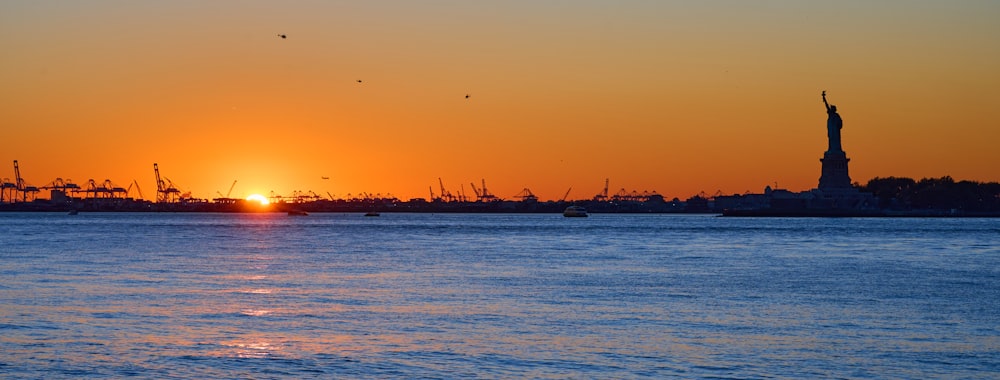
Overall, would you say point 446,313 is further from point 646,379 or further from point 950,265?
point 950,265

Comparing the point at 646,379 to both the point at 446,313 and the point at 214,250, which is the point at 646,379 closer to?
the point at 446,313

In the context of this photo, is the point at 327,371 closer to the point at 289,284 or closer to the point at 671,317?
the point at 671,317

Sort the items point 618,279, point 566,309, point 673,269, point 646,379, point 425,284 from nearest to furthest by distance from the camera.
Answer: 1. point 646,379
2. point 566,309
3. point 425,284
4. point 618,279
5. point 673,269

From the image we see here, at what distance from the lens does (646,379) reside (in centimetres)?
2202

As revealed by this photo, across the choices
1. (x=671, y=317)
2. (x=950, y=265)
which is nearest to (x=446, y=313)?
(x=671, y=317)

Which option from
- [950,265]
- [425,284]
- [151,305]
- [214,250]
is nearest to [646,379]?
[151,305]

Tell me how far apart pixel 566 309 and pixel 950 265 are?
33.1 meters

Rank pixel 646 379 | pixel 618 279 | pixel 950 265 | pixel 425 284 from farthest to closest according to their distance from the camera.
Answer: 1. pixel 950 265
2. pixel 618 279
3. pixel 425 284
4. pixel 646 379

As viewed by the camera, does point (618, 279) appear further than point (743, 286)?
Yes

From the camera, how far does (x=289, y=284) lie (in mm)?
44812

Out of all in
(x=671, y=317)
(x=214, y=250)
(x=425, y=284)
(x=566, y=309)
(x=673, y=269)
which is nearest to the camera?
(x=671, y=317)

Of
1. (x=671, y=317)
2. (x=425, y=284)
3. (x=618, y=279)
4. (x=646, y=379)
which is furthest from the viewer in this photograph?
(x=618, y=279)

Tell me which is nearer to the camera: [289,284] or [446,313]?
[446,313]

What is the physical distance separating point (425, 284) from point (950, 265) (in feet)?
96.9
